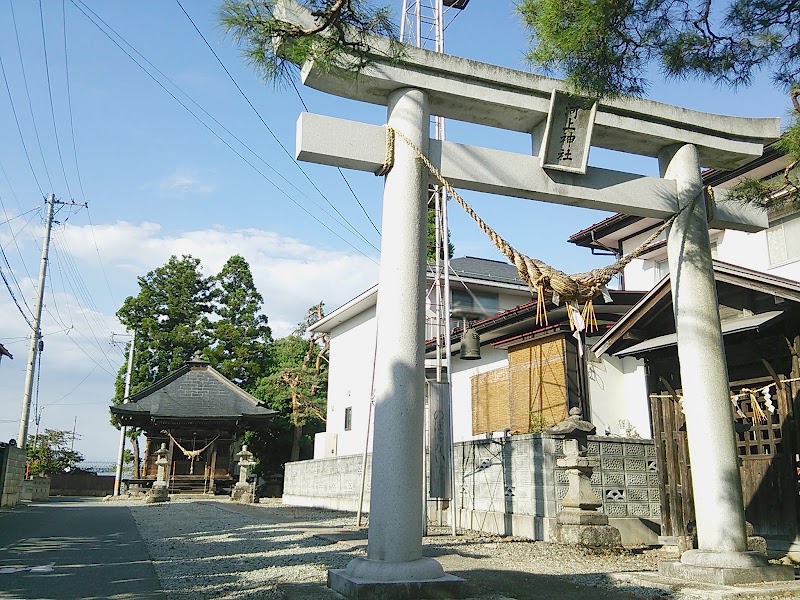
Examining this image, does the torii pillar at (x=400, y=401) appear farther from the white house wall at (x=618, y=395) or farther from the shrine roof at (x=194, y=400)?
the shrine roof at (x=194, y=400)

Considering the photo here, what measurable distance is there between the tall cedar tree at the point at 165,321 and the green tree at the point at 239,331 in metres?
1.08

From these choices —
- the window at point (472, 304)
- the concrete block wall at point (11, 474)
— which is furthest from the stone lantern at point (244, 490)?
the window at point (472, 304)

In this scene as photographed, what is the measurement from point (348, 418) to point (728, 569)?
20.2 metres

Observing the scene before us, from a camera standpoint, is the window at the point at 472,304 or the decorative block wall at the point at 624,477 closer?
the decorative block wall at the point at 624,477

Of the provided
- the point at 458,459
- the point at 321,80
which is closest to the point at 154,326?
the point at 458,459

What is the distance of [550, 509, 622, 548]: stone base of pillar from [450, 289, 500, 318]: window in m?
11.3

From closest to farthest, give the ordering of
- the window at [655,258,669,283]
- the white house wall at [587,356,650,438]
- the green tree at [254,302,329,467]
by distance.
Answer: the white house wall at [587,356,650,438], the window at [655,258,669,283], the green tree at [254,302,329,467]

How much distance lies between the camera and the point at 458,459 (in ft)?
45.1

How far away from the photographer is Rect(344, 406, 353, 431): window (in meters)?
25.3

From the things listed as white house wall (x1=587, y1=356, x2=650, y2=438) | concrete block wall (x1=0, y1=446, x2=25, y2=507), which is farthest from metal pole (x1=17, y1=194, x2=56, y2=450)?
white house wall (x1=587, y1=356, x2=650, y2=438)

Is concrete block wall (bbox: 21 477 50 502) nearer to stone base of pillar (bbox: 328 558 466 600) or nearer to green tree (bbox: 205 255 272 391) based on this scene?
green tree (bbox: 205 255 272 391)

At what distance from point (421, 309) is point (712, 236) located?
13436 millimetres

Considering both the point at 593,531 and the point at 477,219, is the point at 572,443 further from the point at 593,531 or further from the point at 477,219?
the point at 477,219

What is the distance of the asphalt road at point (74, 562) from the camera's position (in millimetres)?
6984
